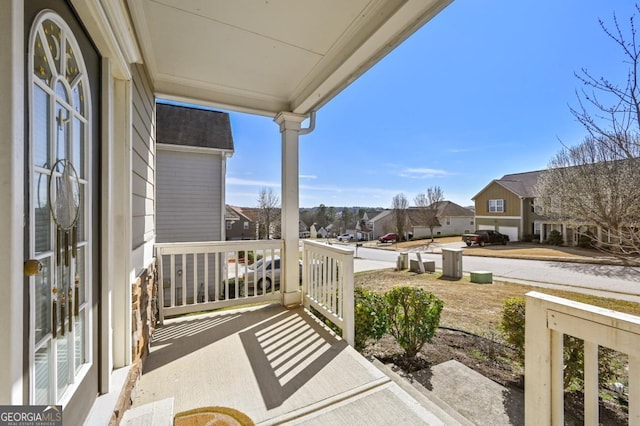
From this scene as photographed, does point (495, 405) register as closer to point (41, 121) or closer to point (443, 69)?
point (41, 121)

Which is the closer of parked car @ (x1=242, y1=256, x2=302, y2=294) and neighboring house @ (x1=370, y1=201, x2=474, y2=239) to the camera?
parked car @ (x1=242, y1=256, x2=302, y2=294)

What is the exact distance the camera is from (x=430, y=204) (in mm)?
23953

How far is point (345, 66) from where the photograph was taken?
7.60 ft

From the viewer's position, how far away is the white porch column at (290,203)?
3443 millimetres

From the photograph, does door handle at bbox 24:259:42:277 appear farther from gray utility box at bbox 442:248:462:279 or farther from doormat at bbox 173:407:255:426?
gray utility box at bbox 442:248:462:279

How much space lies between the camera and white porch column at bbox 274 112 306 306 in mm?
3443

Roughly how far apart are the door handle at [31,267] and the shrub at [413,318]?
117 inches

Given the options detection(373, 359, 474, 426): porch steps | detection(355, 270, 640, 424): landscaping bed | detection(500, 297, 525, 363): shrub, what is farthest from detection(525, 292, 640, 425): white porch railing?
detection(500, 297, 525, 363): shrub

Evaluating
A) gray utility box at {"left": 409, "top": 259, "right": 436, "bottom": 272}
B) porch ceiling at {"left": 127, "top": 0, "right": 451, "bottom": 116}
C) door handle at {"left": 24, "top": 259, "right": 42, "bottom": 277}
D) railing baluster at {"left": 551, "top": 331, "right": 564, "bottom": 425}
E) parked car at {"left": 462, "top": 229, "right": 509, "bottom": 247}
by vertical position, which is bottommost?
gray utility box at {"left": 409, "top": 259, "right": 436, "bottom": 272}

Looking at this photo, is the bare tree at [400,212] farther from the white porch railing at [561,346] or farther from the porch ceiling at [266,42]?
the white porch railing at [561,346]

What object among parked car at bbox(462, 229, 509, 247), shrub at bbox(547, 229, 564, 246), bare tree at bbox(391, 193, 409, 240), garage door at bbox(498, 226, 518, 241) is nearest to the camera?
shrub at bbox(547, 229, 564, 246)

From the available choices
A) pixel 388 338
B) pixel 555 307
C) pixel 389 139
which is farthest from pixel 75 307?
pixel 389 139

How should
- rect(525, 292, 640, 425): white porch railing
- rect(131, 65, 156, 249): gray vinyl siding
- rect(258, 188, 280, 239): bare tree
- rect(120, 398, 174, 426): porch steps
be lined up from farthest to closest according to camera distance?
rect(258, 188, 280, 239): bare tree → rect(131, 65, 156, 249): gray vinyl siding → rect(120, 398, 174, 426): porch steps → rect(525, 292, 640, 425): white porch railing

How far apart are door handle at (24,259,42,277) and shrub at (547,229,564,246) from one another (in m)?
21.5
